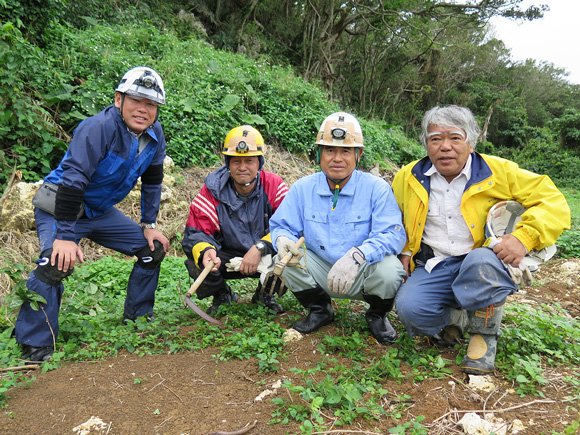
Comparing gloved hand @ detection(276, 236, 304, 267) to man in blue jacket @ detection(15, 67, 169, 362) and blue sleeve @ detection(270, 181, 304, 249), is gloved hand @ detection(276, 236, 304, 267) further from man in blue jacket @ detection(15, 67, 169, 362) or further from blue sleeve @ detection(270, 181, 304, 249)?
man in blue jacket @ detection(15, 67, 169, 362)

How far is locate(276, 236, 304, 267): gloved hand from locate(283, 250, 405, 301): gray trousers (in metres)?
0.09

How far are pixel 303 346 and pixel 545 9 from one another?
17.5m

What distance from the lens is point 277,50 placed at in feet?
54.8

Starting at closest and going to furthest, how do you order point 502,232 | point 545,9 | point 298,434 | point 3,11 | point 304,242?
point 298,434 → point 502,232 → point 304,242 → point 3,11 → point 545,9

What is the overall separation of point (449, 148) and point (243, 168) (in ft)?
Answer: 5.30

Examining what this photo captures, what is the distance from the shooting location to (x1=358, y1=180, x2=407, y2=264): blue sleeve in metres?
2.80

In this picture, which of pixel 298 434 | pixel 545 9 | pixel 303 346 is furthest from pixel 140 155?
pixel 545 9

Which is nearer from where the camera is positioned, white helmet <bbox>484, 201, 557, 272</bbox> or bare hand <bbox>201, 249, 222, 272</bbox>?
white helmet <bbox>484, 201, 557, 272</bbox>

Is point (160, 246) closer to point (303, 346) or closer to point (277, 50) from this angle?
point (303, 346)

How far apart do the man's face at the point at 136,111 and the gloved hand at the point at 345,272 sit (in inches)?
70.7

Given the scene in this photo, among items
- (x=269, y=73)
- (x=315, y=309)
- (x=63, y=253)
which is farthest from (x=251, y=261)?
(x=269, y=73)

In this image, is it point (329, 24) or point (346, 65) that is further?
point (346, 65)

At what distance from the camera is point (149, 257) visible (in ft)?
11.4

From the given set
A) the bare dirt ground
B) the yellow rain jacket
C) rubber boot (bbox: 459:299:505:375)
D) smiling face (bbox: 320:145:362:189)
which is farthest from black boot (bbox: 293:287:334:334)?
rubber boot (bbox: 459:299:505:375)
